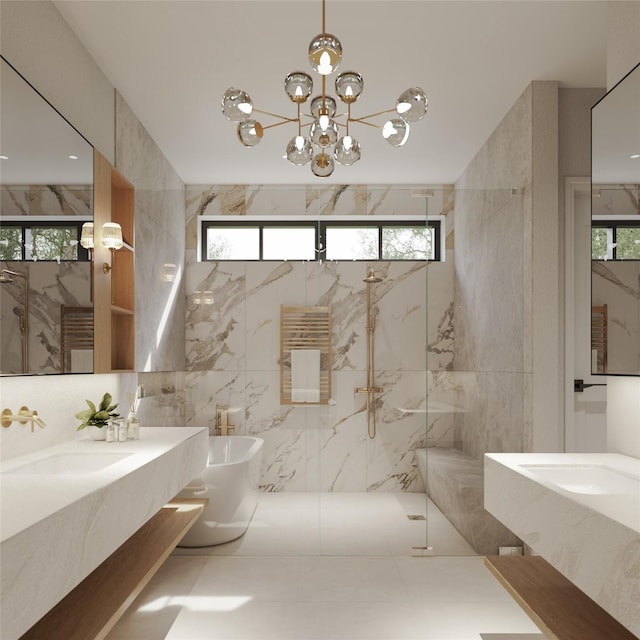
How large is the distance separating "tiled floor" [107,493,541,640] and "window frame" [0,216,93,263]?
1734 mm

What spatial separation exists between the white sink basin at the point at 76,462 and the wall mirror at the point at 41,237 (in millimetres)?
370

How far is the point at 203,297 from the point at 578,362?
7.69ft

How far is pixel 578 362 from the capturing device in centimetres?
371

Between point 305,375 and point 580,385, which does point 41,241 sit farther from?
point 580,385

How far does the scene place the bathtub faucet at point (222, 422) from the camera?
12.7 ft

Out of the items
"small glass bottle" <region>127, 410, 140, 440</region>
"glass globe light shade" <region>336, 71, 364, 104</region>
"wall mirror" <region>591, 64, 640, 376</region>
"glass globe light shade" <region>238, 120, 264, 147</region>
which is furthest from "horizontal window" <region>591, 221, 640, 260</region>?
"small glass bottle" <region>127, 410, 140, 440</region>

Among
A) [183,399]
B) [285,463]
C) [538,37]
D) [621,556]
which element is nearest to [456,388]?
[285,463]

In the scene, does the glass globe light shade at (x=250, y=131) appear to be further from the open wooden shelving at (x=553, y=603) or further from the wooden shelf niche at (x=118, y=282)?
the open wooden shelving at (x=553, y=603)

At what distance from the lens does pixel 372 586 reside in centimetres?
335

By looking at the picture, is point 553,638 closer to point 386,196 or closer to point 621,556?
point 621,556

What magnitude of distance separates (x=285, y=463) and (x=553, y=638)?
2105 mm

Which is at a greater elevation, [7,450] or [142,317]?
[142,317]

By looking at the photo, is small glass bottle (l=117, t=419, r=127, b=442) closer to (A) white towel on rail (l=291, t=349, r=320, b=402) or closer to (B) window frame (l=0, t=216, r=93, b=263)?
(B) window frame (l=0, t=216, r=93, b=263)

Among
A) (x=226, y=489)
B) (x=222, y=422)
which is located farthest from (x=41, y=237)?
(x=226, y=489)
